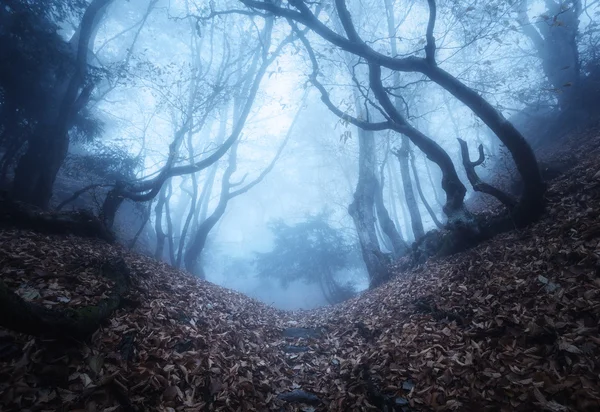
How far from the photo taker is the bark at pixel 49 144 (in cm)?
930

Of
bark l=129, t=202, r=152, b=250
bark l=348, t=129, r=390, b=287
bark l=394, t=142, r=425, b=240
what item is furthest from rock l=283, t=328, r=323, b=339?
bark l=394, t=142, r=425, b=240

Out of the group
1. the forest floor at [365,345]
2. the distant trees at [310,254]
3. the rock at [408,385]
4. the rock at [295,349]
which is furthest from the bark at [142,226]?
the distant trees at [310,254]

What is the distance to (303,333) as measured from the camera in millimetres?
7992

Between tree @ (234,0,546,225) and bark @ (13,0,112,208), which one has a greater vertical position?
bark @ (13,0,112,208)

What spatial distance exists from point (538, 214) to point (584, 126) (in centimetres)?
1147

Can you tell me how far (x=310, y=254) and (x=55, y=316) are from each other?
2011 cm

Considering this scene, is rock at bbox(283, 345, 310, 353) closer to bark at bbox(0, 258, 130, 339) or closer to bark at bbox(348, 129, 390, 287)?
bark at bbox(0, 258, 130, 339)

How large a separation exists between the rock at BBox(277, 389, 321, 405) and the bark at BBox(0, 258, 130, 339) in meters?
2.97

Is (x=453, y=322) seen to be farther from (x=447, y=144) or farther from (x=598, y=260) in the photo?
(x=447, y=144)

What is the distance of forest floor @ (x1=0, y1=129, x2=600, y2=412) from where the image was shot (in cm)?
325

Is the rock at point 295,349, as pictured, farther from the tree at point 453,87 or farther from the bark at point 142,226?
the bark at point 142,226

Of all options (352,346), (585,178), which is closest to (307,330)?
(352,346)

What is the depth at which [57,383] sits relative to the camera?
3.12 metres

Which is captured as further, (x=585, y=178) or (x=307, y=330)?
(x=307, y=330)
